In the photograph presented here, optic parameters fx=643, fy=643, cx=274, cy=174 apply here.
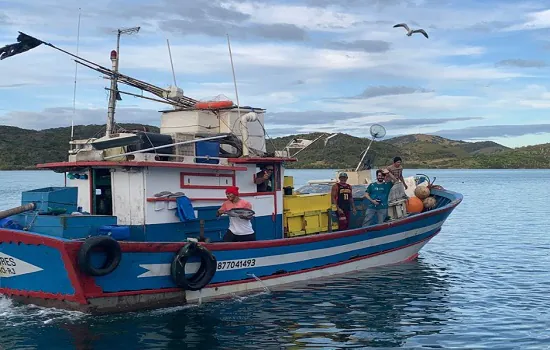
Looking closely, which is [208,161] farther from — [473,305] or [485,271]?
[485,271]

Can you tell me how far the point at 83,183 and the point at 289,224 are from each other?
4.62m

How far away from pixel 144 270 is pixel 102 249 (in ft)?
3.35

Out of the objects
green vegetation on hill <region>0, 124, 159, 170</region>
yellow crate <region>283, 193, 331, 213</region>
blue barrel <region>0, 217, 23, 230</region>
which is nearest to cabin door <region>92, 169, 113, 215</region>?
blue barrel <region>0, 217, 23, 230</region>

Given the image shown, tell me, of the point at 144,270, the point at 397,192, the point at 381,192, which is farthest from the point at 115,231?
the point at 397,192

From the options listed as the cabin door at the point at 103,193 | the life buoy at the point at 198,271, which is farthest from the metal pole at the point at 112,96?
the life buoy at the point at 198,271

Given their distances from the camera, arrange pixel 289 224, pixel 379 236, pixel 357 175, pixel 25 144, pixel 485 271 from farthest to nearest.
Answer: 1. pixel 25 144
2. pixel 357 175
3. pixel 485 271
4. pixel 379 236
5. pixel 289 224

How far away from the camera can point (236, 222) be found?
12.8 meters

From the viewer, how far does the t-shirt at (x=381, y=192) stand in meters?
16.3

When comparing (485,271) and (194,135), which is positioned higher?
(194,135)

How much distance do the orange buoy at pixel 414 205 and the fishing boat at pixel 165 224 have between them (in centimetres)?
255

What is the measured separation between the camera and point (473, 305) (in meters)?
13.3

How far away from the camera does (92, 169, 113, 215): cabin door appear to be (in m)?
12.5

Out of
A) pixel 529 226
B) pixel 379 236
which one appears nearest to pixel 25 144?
pixel 529 226

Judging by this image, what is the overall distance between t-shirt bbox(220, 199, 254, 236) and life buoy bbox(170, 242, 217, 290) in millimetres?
952
